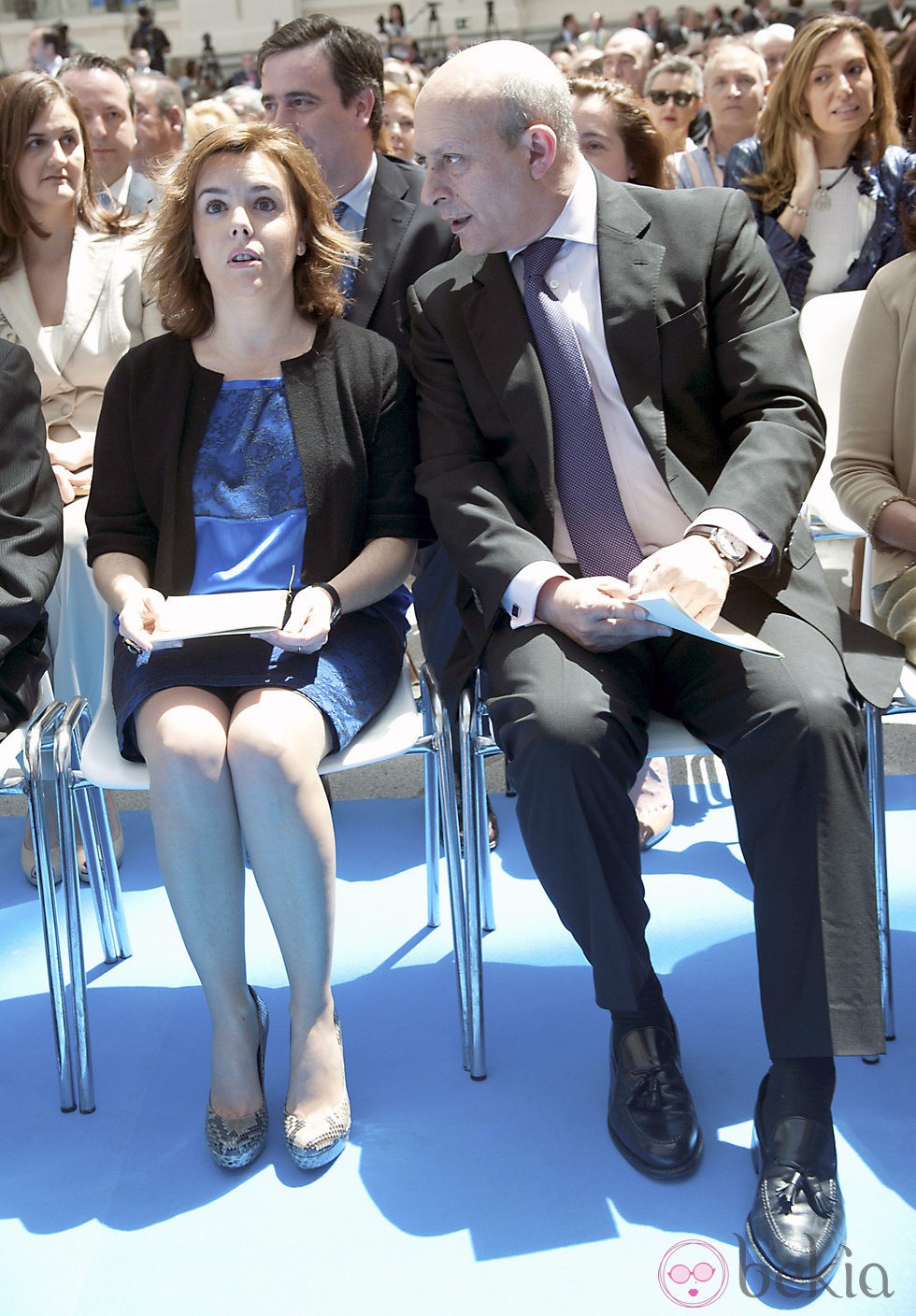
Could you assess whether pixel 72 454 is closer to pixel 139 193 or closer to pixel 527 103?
pixel 527 103

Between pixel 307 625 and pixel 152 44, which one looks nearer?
pixel 307 625

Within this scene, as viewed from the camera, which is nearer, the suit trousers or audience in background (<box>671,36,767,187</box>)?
the suit trousers

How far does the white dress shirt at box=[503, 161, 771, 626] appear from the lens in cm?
221

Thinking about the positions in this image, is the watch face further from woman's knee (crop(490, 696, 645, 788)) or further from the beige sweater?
the beige sweater

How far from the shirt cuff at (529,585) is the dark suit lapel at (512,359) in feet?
0.60

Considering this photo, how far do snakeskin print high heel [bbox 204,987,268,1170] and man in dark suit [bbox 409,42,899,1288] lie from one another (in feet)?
1.86

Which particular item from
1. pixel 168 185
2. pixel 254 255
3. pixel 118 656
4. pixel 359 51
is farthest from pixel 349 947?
pixel 359 51

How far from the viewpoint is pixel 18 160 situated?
3088mm

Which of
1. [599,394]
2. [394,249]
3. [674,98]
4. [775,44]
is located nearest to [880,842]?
[599,394]

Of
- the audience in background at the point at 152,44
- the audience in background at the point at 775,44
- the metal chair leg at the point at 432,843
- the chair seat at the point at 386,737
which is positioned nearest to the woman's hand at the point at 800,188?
the metal chair leg at the point at 432,843

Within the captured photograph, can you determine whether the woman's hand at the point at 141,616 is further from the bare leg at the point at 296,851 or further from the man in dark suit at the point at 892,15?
the man in dark suit at the point at 892,15

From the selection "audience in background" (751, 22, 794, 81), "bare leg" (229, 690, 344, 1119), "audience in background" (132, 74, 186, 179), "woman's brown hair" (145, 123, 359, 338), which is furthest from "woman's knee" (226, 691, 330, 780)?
"audience in background" (751, 22, 794, 81)

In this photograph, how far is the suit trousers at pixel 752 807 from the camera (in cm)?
184

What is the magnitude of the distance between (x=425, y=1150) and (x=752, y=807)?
2.52ft
